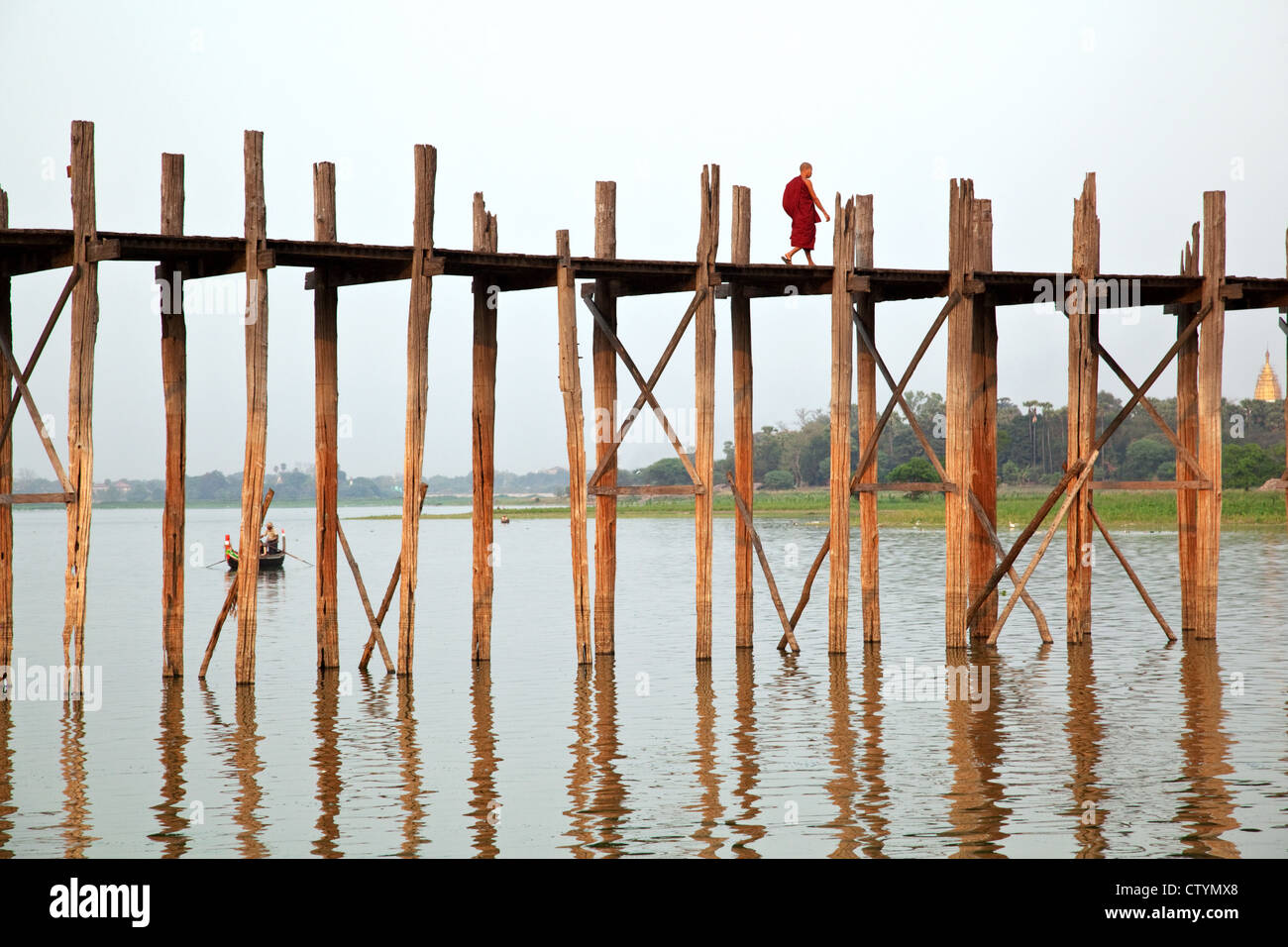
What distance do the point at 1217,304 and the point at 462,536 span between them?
177 ft

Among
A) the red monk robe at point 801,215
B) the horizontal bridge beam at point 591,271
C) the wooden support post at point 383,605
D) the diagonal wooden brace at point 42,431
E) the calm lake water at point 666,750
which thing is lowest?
the calm lake water at point 666,750

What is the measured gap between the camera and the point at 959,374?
1789cm

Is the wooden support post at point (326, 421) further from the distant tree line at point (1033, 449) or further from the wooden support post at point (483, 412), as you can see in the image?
the distant tree line at point (1033, 449)

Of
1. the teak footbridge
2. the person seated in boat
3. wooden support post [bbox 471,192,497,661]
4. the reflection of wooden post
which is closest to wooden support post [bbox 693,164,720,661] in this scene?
the teak footbridge

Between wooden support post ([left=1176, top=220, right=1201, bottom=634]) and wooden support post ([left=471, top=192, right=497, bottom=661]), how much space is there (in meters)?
9.11

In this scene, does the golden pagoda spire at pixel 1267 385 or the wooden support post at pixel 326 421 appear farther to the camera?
the golden pagoda spire at pixel 1267 385

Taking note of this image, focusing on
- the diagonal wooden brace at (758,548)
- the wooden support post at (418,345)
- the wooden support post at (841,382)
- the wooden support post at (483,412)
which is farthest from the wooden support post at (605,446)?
the wooden support post at (841,382)

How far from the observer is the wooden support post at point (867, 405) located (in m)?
17.9

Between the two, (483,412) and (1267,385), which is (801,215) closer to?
(483,412)

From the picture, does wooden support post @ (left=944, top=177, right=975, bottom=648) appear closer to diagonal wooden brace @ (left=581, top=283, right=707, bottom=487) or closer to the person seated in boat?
diagonal wooden brace @ (left=581, top=283, right=707, bottom=487)

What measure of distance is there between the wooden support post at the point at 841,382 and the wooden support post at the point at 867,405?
0.34 m

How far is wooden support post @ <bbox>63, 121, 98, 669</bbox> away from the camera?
1476 cm

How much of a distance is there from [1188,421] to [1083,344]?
231cm

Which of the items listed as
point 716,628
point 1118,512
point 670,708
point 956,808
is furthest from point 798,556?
point 956,808
